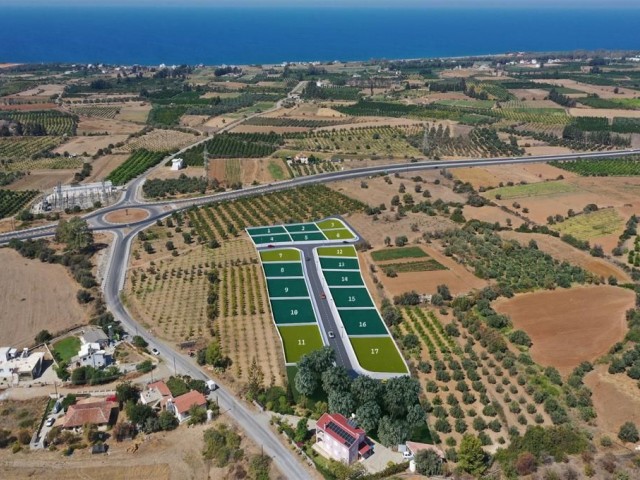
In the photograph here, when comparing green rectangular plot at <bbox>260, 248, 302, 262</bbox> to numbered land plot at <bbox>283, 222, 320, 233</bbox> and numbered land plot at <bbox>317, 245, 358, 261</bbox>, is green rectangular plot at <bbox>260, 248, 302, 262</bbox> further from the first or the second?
numbered land plot at <bbox>283, 222, 320, 233</bbox>

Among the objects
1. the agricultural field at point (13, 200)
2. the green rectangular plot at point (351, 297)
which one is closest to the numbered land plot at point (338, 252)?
the green rectangular plot at point (351, 297)

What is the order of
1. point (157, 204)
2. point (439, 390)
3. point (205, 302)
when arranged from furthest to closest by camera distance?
point (157, 204) < point (205, 302) < point (439, 390)

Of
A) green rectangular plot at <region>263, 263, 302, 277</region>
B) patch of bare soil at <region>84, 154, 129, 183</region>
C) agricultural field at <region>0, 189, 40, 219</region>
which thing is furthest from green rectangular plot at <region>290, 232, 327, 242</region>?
patch of bare soil at <region>84, 154, 129, 183</region>

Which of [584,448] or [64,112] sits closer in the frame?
[584,448]

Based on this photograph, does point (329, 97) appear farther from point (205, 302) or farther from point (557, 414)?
point (557, 414)

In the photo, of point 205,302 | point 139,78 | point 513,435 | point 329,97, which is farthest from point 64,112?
point 513,435

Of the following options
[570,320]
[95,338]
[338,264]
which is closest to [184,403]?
[95,338]
